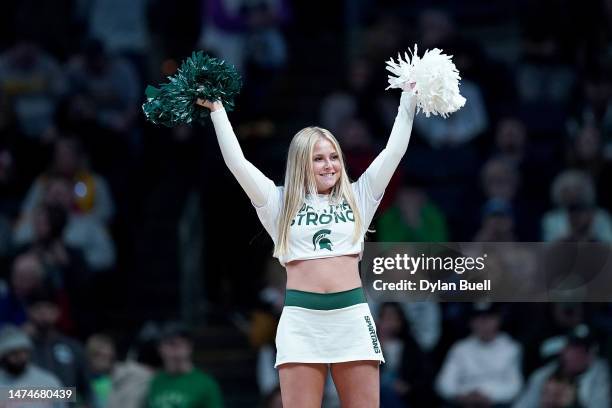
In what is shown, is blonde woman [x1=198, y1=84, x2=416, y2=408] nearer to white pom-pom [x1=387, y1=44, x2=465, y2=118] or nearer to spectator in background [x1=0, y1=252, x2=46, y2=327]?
white pom-pom [x1=387, y1=44, x2=465, y2=118]

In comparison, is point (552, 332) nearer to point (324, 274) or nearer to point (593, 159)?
point (593, 159)

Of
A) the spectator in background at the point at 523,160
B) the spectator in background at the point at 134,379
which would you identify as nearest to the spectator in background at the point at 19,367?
the spectator in background at the point at 134,379

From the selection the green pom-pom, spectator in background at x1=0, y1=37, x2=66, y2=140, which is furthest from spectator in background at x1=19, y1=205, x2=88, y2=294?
the green pom-pom

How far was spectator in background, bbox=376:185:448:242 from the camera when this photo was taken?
439 inches

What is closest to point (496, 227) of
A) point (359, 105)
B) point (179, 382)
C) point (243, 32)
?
point (359, 105)

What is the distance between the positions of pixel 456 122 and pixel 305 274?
19.1ft

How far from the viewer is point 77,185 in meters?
12.2

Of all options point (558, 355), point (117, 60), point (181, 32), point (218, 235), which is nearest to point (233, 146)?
point (558, 355)

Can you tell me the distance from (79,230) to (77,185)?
0.44m

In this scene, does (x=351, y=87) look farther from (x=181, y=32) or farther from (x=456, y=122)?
(x=181, y=32)

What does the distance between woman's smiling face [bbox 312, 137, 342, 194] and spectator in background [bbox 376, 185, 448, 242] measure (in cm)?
431

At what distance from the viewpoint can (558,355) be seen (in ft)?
32.8

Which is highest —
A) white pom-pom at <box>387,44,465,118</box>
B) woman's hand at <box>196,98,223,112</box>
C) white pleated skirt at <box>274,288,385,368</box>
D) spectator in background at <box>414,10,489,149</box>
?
spectator in background at <box>414,10,489,149</box>

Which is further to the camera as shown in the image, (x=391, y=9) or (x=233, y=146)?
(x=391, y=9)
